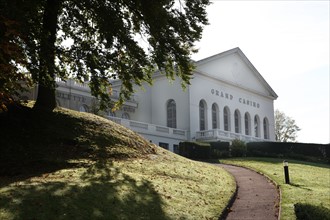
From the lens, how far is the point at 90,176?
1320 cm

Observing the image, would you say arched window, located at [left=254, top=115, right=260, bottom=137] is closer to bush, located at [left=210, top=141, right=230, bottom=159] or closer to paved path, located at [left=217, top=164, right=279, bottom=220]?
bush, located at [left=210, top=141, right=230, bottom=159]

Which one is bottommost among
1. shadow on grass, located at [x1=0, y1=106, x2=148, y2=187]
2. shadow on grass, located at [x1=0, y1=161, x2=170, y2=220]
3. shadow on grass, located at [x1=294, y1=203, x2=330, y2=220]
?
shadow on grass, located at [x1=294, y1=203, x2=330, y2=220]

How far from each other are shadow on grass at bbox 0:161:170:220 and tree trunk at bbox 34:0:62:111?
213 inches

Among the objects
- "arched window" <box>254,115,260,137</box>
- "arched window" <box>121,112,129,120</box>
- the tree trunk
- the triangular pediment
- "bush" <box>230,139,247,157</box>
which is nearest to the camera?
the tree trunk

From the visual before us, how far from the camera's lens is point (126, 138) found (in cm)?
1936

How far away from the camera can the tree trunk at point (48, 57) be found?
16031mm

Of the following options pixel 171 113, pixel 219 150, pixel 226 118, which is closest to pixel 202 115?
pixel 171 113

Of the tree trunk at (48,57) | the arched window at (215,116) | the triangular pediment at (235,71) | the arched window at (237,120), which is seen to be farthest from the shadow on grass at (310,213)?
the arched window at (237,120)

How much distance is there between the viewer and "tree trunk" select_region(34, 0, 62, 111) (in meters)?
16.0

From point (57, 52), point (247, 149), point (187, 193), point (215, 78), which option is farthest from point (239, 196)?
point (215, 78)

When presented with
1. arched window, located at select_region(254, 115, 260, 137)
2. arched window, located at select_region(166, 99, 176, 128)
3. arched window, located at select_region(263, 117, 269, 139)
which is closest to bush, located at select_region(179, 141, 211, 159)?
arched window, located at select_region(166, 99, 176, 128)

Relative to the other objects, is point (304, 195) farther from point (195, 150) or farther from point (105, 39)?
point (195, 150)

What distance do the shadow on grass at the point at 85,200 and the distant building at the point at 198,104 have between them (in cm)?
2562

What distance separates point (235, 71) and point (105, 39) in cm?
3724
